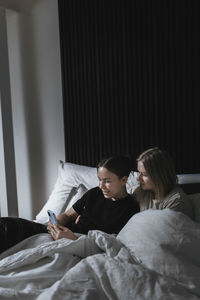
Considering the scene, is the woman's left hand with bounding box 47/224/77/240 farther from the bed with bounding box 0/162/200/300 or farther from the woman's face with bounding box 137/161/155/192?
the woman's face with bounding box 137/161/155/192

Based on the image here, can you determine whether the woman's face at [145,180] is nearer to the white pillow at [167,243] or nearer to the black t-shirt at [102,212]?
the black t-shirt at [102,212]

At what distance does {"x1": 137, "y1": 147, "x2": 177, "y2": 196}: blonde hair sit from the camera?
179 cm

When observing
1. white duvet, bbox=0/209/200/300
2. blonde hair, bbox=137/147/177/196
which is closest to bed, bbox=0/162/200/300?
white duvet, bbox=0/209/200/300

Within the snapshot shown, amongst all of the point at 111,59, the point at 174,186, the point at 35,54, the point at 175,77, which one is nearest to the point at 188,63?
the point at 175,77

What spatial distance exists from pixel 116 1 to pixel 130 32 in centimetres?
28

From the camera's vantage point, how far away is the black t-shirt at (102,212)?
1.90 meters

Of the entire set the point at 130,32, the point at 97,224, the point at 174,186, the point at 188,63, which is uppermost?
the point at 130,32

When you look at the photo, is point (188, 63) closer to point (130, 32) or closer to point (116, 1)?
point (130, 32)

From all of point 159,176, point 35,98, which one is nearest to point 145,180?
point 159,176

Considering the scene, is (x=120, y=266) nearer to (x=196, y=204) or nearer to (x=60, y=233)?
(x=60, y=233)

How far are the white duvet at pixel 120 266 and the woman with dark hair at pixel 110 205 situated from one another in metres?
0.31

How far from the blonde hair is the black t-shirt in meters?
0.23

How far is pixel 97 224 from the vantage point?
196 cm

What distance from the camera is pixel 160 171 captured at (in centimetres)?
179
